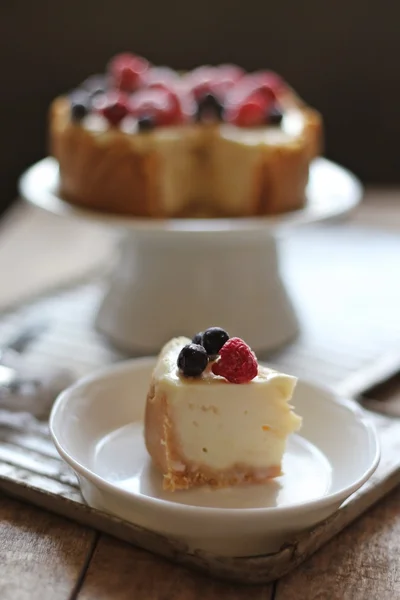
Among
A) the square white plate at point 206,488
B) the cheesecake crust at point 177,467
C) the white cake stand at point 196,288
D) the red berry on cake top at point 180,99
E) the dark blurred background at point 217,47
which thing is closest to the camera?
the square white plate at point 206,488

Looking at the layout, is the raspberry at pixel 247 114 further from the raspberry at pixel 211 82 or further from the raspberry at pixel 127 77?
the raspberry at pixel 127 77

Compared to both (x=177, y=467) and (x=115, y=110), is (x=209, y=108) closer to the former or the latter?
(x=115, y=110)

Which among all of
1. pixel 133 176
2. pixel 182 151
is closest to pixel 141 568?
pixel 133 176

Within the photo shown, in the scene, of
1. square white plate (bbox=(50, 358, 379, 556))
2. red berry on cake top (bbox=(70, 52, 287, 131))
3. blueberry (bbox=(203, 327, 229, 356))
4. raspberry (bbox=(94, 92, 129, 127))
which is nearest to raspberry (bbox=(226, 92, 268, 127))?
red berry on cake top (bbox=(70, 52, 287, 131))

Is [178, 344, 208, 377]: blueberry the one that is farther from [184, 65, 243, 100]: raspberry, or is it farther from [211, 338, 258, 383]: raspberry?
[184, 65, 243, 100]: raspberry

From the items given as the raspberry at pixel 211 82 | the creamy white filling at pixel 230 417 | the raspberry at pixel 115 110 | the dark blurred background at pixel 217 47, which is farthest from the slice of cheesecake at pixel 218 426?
the dark blurred background at pixel 217 47

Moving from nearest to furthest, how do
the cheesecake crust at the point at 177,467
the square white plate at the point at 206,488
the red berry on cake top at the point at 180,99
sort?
the square white plate at the point at 206,488, the cheesecake crust at the point at 177,467, the red berry on cake top at the point at 180,99

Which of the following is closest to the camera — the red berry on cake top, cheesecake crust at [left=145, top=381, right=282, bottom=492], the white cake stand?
cheesecake crust at [left=145, top=381, right=282, bottom=492]
